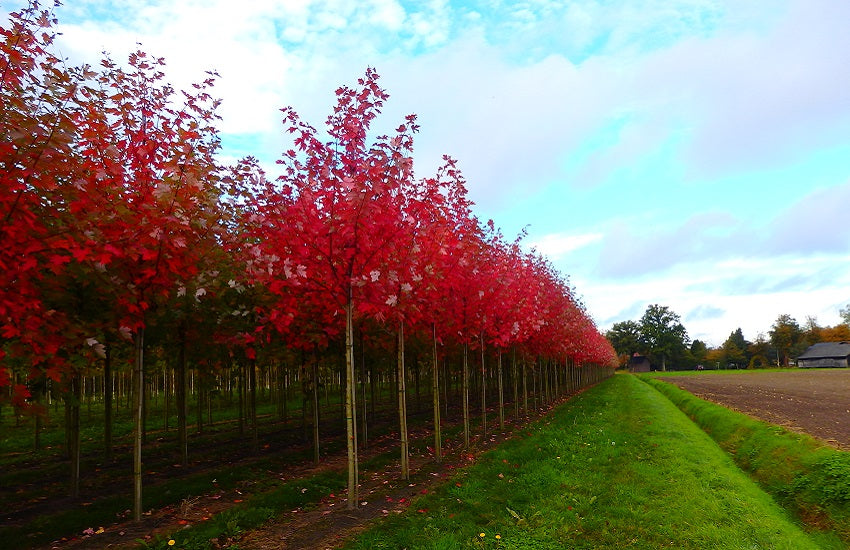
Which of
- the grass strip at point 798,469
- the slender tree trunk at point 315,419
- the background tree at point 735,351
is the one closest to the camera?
the grass strip at point 798,469

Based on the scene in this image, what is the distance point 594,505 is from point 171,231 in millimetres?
10530

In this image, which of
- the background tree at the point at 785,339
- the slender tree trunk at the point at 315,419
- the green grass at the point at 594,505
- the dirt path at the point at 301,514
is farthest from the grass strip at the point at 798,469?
the background tree at the point at 785,339

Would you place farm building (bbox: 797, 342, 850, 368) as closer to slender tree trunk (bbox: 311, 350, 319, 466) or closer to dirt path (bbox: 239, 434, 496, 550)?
dirt path (bbox: 239, 434, 496, 550)

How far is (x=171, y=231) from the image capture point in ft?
27.5

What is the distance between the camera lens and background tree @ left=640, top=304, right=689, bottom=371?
174 metres

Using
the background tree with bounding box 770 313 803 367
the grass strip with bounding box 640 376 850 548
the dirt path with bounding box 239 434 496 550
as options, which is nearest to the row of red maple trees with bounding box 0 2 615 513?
the dirt path with bounding box 239 434 496 550

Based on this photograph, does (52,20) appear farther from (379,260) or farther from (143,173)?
(379,260)

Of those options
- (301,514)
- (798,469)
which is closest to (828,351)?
(798,469)

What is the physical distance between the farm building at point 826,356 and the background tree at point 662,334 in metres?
47.9

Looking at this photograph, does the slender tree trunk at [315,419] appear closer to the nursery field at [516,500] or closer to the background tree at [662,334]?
the nursery field at [516,500]

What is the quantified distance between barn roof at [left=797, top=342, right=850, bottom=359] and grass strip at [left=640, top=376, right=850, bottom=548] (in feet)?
429

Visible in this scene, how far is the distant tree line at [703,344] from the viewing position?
14762 cm

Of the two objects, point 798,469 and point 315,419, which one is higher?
point 315,419

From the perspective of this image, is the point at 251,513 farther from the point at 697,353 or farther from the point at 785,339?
the point at 697,353
